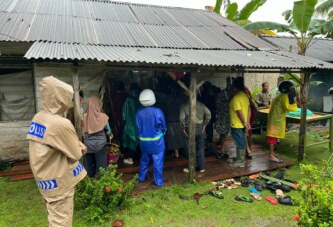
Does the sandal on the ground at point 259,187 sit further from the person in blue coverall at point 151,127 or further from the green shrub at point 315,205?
the green shrub at point 315,205

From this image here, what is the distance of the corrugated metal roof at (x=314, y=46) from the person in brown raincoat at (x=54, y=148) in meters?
9.55

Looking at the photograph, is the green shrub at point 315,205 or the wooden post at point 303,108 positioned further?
the wooden post at point 303,108

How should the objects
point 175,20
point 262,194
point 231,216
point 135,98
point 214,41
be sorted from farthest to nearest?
1. point 175,20
2. point 214,41
3. point 135,98
4. point 262,194
5. point 231,216

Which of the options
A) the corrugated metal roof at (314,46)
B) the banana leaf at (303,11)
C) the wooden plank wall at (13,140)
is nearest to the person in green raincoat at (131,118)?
the wooden plank wall at (13,140)

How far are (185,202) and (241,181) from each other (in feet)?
4.84

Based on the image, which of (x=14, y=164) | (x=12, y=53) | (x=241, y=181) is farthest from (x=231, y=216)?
(x=12, y=53)

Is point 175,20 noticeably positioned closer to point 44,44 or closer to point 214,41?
point 214,41

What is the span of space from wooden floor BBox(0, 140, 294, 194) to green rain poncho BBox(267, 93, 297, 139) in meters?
0.76

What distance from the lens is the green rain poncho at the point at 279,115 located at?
6.10m

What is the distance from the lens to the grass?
4004 millimetres

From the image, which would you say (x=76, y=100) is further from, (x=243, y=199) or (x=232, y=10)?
(x=232, y=10)

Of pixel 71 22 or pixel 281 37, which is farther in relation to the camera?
pixel 281 37

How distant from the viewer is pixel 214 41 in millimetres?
6688

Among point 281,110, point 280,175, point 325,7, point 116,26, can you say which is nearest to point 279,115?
point 281,110
